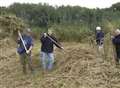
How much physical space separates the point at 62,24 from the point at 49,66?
16301mm

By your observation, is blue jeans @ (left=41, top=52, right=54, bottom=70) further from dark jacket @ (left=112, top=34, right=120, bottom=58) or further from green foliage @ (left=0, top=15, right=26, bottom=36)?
green foliage @ (left=0, top=15, right=26, bottom=36)

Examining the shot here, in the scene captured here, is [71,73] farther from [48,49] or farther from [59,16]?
[59,16]

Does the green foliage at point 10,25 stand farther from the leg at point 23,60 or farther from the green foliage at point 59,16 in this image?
the leg at point 23,60

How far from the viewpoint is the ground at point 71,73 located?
14.1 meters

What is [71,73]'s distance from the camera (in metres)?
15.2

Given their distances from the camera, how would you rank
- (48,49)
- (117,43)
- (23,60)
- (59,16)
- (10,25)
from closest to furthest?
1. (117,43)
2. (48,49)
3. (23,60)
4. (10,25)
5. (59,16)

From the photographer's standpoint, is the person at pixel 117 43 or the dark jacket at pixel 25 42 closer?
the person at pixel 117 43

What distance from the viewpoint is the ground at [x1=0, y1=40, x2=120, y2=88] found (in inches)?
556

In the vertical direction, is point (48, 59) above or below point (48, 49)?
below

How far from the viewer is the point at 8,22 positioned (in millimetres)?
28438

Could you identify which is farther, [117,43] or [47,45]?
[47,45]

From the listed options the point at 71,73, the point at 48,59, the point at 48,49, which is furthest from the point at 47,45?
the point at 71,73

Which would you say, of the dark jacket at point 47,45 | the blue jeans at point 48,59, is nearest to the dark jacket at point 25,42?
the dark jacket at point 47,45

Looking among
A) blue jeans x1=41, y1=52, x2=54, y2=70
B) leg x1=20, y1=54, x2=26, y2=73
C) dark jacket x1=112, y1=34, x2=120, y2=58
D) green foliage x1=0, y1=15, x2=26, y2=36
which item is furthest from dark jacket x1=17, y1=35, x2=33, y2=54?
green foliage x1=0, y1=15, x2=26, y2=36
